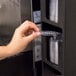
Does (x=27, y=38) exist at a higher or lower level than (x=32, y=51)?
higher

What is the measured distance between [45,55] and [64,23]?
336mm

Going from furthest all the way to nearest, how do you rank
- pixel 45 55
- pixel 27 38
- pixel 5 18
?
1. pixel 5 18
2. pixel 45 55
3. pixel 27 38

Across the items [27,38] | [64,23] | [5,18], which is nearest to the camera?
[27,38]

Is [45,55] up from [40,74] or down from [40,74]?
up

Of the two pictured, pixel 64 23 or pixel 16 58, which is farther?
pixel 16 58

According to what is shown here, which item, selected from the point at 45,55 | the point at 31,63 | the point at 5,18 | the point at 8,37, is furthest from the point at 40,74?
the point at 5,18

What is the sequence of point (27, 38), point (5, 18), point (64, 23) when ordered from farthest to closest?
point (5, 18)
point (64, 23)
point (27, 38)

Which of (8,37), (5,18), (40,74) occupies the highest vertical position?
(5,18)

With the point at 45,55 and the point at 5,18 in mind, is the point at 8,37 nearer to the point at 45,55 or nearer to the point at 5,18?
the point at 5,18

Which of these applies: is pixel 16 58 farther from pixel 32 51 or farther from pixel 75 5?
pixel 75 5

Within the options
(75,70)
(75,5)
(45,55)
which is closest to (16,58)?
(45,55)

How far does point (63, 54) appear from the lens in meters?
1.15

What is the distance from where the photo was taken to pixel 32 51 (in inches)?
A: 60.4

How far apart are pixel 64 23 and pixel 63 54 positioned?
6.0 inches
